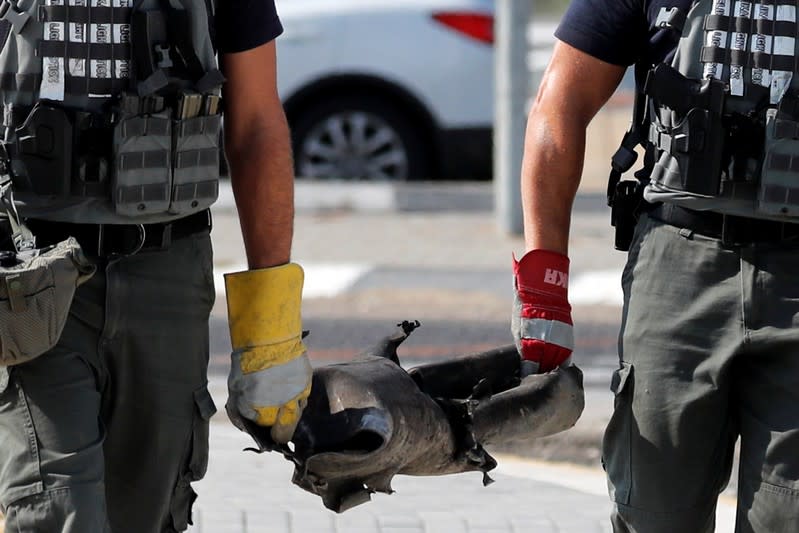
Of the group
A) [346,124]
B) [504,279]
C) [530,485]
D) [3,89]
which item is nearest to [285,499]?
[530,485]

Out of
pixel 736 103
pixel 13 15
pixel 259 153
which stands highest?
pixel 13 15

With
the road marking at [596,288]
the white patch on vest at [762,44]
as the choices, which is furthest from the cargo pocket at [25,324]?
the road marking at [596,288]

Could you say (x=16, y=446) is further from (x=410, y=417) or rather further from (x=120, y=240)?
(x=410, y=417)

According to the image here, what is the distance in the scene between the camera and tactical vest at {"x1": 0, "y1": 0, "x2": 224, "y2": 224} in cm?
338

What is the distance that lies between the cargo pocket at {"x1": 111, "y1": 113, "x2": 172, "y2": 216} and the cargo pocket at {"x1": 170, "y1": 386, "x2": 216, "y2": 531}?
1.39ft

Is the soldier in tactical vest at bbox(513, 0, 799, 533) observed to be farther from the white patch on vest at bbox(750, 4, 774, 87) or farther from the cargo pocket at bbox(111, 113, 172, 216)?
the cargo pocket at bbox(111, 113, 172, 216)

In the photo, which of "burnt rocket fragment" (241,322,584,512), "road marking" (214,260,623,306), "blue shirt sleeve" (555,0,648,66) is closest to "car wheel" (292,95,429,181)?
"road marking" (214,260,623,306)

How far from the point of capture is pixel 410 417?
3.64 metres

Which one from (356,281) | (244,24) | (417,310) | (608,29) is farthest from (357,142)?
(244,24)

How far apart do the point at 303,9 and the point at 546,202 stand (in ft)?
30.2

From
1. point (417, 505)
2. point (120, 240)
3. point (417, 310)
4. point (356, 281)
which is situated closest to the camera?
point (120, 240)

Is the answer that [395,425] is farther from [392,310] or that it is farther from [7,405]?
[392,310]

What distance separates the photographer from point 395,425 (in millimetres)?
3594

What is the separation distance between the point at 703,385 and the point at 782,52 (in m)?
0.71
